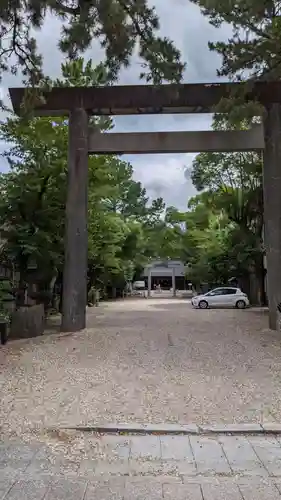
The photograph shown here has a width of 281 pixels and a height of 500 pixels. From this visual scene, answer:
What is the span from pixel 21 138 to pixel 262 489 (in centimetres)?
1336

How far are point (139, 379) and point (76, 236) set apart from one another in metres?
6.22

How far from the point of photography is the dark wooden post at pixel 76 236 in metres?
12.4

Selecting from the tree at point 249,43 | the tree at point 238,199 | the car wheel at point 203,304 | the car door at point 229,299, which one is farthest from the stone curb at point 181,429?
the car door at point 229,299

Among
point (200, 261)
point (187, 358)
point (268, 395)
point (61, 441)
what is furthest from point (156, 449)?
point (200, 261)

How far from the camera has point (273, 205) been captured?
41.7 ft

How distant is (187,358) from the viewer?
8.55 m

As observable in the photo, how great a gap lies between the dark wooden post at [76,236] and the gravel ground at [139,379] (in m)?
1.08

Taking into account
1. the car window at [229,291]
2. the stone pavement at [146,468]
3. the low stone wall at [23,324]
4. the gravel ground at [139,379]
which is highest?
the car window at [229,291]

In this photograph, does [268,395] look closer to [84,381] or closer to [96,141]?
[84,381]

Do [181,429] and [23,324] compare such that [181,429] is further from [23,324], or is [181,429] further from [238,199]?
[238,199]

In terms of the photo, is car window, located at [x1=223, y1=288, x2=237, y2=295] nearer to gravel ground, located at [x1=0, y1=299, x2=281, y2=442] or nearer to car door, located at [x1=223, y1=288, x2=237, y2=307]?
car door, located at [x1=223, y1=288, x2=237, y2=307]

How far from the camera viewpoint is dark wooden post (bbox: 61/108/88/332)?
12430mm

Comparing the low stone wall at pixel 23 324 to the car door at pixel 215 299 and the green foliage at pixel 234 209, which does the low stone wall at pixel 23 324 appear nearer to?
the green foliage at pixel 234 209

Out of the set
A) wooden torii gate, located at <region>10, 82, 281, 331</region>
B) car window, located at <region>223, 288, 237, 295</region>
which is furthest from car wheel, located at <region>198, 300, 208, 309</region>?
wooden torii gate, located at <region>10, 82, 281, 331</region>
